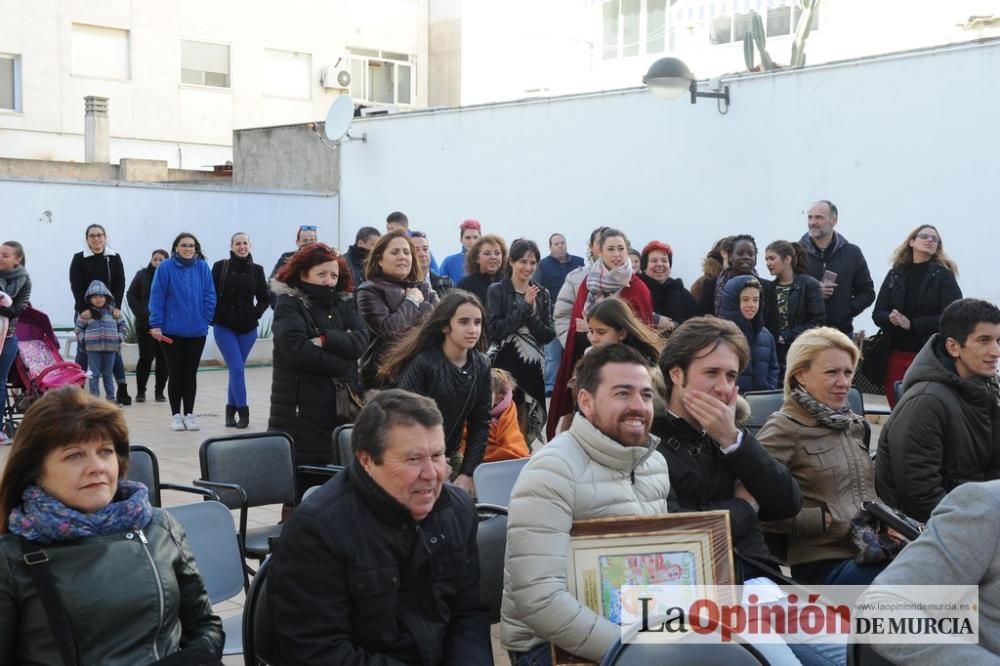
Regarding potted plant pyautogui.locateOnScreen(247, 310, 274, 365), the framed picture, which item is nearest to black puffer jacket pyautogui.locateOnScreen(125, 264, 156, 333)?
potted plant pyautogui.locateOnScreen(247, 310, 274, 365)

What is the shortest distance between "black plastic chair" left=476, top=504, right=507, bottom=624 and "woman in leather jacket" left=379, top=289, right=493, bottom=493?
1.58 metres

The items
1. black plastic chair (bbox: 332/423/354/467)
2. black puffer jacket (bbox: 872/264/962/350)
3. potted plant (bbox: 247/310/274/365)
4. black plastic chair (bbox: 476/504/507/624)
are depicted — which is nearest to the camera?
black plastic chair (bbox: 476/504/507/624)

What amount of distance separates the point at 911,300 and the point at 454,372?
474 cm

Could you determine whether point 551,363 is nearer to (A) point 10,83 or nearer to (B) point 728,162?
(B) point 728,162

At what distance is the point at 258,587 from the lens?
11.1ft

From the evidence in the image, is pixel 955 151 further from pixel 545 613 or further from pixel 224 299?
pixel 545 613

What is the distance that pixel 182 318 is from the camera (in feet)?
34.7

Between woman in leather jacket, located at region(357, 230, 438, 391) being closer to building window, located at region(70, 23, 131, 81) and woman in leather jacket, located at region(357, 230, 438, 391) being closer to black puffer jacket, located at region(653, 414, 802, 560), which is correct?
black puffer jacket, located at region(653, 414, 802, 560)

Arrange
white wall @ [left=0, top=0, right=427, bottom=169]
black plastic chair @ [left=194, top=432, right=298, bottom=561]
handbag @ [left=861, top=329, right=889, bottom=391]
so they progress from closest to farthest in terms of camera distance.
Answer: black plastic chair @ [left=194, top=432, right=298, bottom=561], handbag @ [left=861, top=329, right=889, bottom=391], white wall @ [left=0, top=0, right=427, bottom=169]

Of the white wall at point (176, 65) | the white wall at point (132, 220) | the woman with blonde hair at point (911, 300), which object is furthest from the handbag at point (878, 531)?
the white wall at point (176, 65)

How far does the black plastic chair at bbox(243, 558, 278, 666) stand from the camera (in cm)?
333

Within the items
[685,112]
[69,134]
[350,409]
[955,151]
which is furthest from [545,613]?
[69,134]

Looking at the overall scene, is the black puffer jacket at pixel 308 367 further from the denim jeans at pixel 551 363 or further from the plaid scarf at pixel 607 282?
the denim jeans at pixel 551 363

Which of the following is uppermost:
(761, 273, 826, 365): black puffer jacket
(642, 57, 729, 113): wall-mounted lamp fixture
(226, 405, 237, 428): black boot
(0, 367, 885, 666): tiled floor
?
(642, 57, 729, 113): wall-mounted lamp fixture
